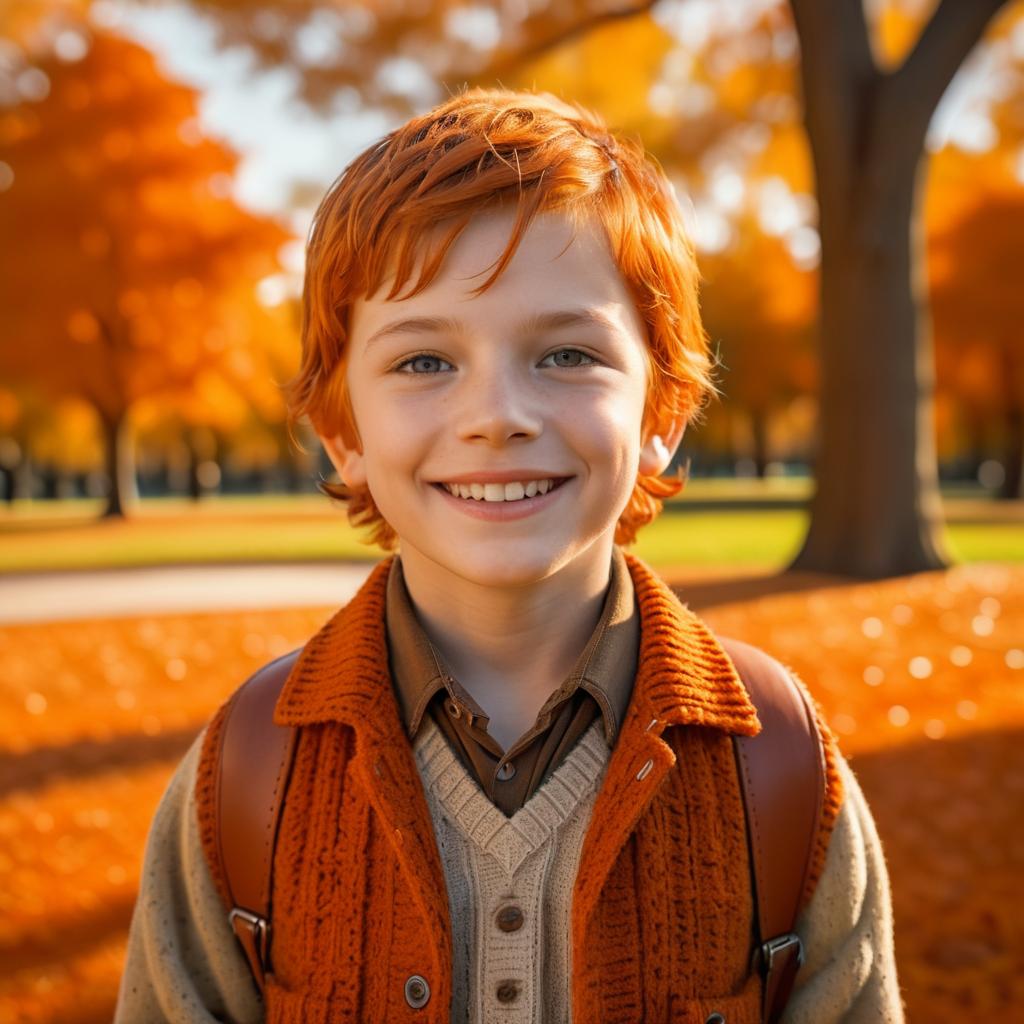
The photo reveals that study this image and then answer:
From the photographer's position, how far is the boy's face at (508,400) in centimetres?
156

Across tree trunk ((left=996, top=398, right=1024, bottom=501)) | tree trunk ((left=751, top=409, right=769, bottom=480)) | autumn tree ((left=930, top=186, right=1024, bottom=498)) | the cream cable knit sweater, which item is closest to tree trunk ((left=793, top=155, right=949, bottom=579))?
the cream cable knit sweater

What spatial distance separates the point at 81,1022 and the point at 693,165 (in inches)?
532

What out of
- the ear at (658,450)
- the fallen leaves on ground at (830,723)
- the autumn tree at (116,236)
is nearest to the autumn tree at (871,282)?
the fallen leaves on ground at (830,723)

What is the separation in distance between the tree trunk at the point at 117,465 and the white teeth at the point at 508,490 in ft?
82.8

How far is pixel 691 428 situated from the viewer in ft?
43.1

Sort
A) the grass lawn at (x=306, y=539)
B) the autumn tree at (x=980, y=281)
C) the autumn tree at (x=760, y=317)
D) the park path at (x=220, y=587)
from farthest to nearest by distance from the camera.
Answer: the autumn tree at (x=760, y=317)
the autumn tree at (x=980, y=281)
the grass lawn at (x=306, y=539)
the park path at (x=220, y=587)

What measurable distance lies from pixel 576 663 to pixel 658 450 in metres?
0.47

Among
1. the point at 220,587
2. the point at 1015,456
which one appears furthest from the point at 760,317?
the point at 220,587

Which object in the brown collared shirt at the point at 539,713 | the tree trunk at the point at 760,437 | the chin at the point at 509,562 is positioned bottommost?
the tree trunk at the point at 760,437

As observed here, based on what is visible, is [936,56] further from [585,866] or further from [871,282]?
[585,866]

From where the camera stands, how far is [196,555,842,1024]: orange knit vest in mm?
1507

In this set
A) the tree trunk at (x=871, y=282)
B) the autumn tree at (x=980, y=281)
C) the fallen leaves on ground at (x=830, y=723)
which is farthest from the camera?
the autumn tree at (x=980, y=281)

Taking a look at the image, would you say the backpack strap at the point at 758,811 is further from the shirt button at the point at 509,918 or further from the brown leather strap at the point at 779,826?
the shirt button at the point at 509,918

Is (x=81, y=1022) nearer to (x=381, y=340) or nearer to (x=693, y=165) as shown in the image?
(x=381, y=340)
